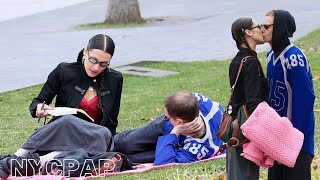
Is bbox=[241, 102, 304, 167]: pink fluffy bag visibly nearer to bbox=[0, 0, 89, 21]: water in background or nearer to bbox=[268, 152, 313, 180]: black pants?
bbox=[268, 152, 313, 180]: black pants

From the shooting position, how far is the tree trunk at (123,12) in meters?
17.9

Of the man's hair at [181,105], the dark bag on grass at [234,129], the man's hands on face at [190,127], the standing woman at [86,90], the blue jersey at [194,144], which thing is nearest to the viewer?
A: the dark bag on grass at [234,129]

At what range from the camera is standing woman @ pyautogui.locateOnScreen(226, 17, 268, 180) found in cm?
460

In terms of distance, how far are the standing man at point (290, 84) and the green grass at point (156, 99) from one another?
87 cm

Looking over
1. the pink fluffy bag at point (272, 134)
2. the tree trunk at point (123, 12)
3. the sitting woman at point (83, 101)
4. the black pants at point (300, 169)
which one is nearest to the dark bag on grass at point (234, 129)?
the pink fluffy bag at point (272, 134)

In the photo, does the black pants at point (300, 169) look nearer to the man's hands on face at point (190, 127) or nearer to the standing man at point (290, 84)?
the standing man at point (290, 84)

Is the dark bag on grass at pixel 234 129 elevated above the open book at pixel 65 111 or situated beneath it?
elevated above

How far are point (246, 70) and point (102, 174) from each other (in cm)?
174

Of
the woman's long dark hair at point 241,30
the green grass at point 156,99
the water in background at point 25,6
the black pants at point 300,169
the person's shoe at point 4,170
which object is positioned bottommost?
the water in background at point 25,6

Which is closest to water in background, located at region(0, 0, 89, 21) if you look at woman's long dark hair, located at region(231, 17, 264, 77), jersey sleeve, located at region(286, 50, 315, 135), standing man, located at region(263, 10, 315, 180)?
woman's long dark hair, located at region(231, 17, 264, 77)

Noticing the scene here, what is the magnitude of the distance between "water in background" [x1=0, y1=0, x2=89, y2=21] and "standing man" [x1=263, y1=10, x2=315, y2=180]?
17159mm

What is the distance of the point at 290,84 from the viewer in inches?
183

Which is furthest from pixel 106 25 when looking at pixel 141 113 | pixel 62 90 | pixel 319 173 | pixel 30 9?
pixel 319 173

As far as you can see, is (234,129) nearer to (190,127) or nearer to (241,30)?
(241,30)
